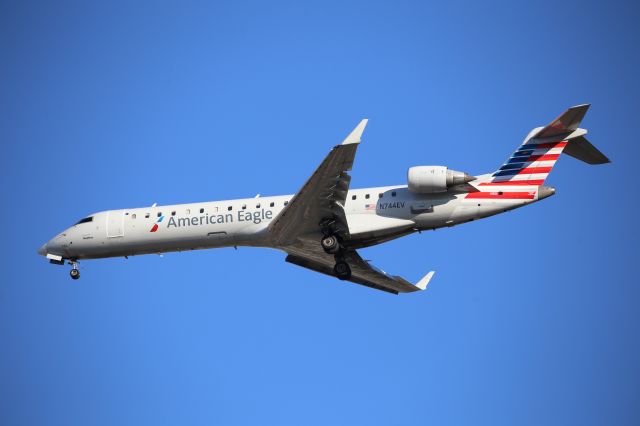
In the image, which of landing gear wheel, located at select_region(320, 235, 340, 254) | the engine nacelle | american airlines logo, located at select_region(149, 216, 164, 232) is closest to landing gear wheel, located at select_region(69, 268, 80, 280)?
american airlines logo, located at select_region(149, 216, 164, 232)

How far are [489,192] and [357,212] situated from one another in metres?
4.27

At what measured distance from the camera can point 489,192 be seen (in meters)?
27.1

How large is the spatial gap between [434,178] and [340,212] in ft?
10.4

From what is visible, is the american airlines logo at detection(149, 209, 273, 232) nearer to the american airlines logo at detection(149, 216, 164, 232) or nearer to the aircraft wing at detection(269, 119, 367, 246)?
the american airlines logo at detection(149, 216, 164, 232)

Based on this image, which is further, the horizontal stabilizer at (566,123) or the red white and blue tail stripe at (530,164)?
the red white and blue tail stripe at (530,164)

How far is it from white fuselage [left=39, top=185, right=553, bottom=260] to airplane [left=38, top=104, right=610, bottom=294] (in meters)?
0.03

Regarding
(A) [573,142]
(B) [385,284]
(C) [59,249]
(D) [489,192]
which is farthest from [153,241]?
(A) [573,142]

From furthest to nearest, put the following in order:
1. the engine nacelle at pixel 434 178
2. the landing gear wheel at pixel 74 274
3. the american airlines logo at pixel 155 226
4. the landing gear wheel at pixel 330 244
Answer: the landing gear wheel at pixel 74 274 → the american airlines logo at pixel 155 226 → the landing gear wheel at pixel 330 244 → the engine nacelle at pixel 434 178

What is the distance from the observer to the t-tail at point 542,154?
2673 centimetres

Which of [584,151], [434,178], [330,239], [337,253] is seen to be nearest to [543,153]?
[584,151]

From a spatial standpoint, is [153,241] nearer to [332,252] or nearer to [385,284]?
[332,252]

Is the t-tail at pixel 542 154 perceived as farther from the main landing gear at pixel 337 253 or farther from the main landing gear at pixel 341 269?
the main landing gear at pixel 341 269

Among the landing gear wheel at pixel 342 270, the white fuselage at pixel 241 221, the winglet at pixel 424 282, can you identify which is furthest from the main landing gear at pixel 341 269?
the winglet at pixel 424 282

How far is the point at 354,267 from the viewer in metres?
31.6
